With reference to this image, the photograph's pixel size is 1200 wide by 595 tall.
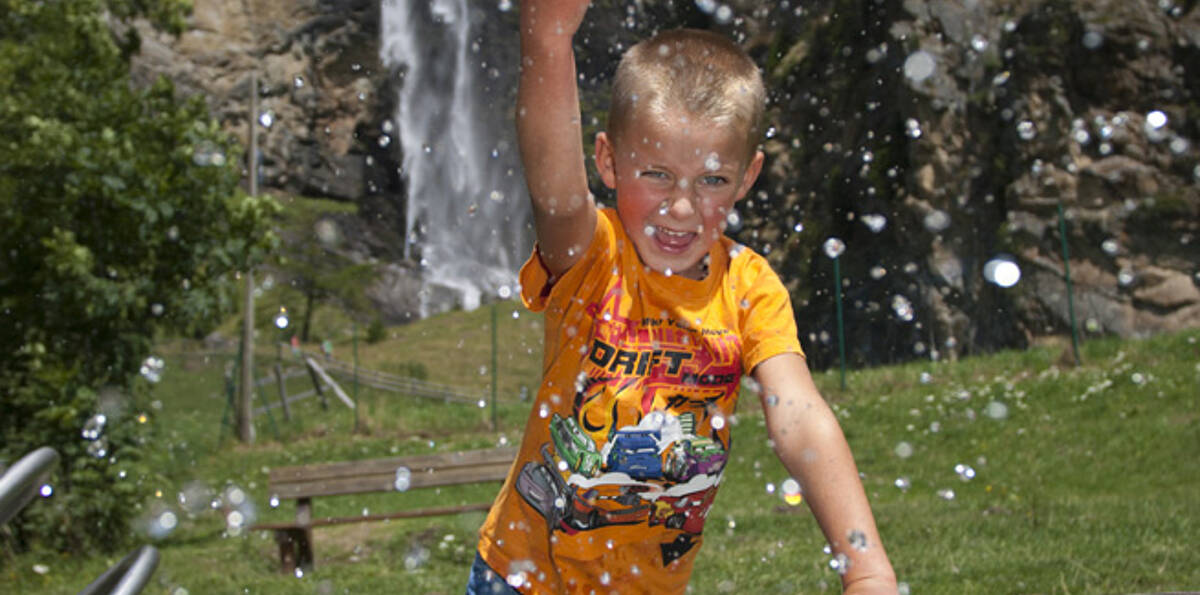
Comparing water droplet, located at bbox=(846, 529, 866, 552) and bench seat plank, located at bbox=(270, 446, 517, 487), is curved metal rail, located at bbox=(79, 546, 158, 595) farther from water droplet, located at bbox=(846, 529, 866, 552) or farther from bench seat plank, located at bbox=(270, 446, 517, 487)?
bench seat plank, located at bbox=(270, 446, 517, 487)

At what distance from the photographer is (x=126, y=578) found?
197cm

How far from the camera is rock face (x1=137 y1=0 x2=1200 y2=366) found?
15.5 meters

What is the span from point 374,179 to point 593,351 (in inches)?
1747

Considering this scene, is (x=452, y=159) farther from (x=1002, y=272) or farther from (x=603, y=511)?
(x=603, y=511)

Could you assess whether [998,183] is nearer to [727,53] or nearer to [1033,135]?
[1033,135]

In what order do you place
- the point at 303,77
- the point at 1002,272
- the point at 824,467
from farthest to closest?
1. the point at 303,77
2. the point at 1002,272
3. the point at 824,467

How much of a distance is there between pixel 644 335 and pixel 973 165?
1590cm

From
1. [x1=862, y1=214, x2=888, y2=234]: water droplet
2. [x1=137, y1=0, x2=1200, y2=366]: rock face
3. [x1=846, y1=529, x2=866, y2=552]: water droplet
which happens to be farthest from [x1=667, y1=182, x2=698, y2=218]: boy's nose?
[x1=862, y1=214, x2=888, y2=234]: water droplet

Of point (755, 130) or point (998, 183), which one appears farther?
point (998, 183)

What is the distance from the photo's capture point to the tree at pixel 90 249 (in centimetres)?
909

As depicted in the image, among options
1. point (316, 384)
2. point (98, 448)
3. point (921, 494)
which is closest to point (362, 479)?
point (98, 448)

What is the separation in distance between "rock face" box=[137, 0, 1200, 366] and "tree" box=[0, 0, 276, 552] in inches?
206

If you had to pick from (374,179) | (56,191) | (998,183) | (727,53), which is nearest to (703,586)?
(727,53)

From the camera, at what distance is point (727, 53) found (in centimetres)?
208
